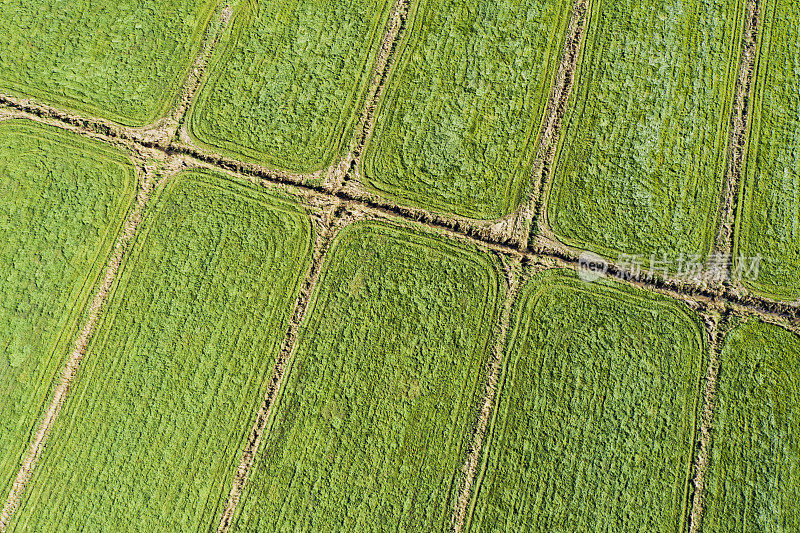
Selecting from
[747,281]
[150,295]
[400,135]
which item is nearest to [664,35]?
[747,281]

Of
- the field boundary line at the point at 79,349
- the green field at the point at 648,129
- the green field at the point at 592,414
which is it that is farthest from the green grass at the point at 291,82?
the green field at the point at 592,414

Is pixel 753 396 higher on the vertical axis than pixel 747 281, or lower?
lower

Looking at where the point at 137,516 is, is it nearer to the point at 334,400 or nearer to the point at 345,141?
the point at 334,400

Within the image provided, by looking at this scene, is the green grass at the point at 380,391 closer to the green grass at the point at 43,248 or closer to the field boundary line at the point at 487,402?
the field boundary line at the point at 487,402

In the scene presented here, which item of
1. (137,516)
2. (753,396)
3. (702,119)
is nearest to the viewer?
(137,516)

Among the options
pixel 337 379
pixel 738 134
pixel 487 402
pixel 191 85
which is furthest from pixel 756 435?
pixel 191 85

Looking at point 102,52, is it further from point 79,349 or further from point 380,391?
point 380,391
